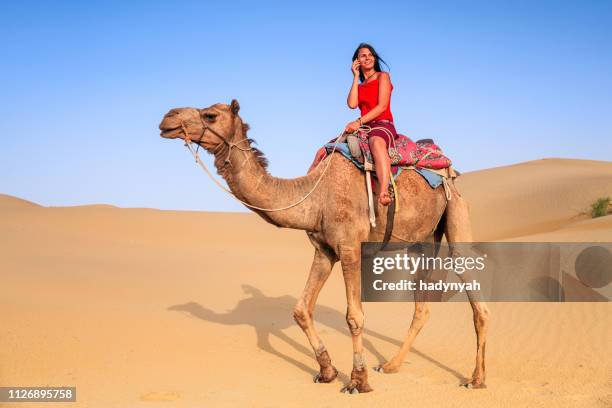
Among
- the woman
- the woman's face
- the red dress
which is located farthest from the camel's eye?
the woman's face

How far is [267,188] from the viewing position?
22.4ft

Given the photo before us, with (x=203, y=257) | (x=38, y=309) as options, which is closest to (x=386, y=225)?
(x=38, y=309)

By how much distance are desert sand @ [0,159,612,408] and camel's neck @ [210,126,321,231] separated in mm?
1989

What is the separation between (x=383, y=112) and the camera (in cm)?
747

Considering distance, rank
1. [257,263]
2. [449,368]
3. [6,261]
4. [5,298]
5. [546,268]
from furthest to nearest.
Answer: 1. [257,263]
2. [6,261]
3. [546,268]
4. [5,298]
5. [449,368]

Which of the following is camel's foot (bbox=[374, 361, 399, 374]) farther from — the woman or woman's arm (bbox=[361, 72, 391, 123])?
woman's arm (bbox=[361, 72, 391, 123])

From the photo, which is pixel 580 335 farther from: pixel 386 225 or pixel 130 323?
pixel 130 323

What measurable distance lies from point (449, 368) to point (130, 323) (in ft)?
17.1

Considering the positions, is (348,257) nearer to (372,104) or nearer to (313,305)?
(313,305)

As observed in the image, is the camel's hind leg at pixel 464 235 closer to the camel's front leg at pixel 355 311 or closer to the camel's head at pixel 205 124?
the camel's front leg at pixel 355 311

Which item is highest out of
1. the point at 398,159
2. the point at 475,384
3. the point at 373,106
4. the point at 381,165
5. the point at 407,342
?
the point at 373,106

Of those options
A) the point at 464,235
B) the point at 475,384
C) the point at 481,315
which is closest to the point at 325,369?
the point at 475,384

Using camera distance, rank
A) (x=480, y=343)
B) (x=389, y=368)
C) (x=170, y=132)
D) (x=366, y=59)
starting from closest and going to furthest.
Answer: (x=170, y=132) → (x=480, y=343) → (x=366, y=59) → (x=389, y=368)

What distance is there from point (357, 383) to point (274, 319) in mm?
5350
